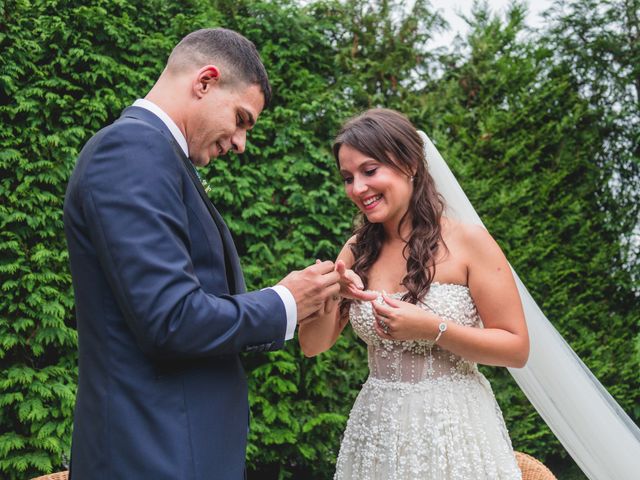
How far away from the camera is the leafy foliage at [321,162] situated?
11.8ft

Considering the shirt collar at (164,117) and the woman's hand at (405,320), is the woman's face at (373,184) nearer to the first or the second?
the woman's hand at (405,320)

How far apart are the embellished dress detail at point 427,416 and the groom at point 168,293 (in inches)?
33.6

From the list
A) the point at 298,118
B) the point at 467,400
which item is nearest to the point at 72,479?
the point at 467,400

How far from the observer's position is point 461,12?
16.9ft

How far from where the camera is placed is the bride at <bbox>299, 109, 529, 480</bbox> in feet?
7.98

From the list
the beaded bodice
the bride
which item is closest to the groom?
the bride

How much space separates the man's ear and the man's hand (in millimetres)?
621

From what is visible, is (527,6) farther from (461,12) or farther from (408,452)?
(408,452)

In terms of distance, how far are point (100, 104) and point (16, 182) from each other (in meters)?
0.70

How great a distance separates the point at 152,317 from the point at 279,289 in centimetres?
41

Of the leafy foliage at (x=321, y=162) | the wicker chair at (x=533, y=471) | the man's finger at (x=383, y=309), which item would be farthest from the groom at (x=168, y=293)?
the leafy foliage at (x=321, y=162)

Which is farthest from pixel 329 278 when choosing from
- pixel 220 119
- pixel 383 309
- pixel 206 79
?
pixel 206 79

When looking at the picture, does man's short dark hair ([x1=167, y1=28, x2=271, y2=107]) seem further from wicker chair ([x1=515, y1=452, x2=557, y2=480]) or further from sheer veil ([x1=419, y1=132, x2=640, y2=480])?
wicker chair ([x1=515, y1=452, x2=557, y2=480])

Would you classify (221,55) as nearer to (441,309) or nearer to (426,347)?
(441,309)
